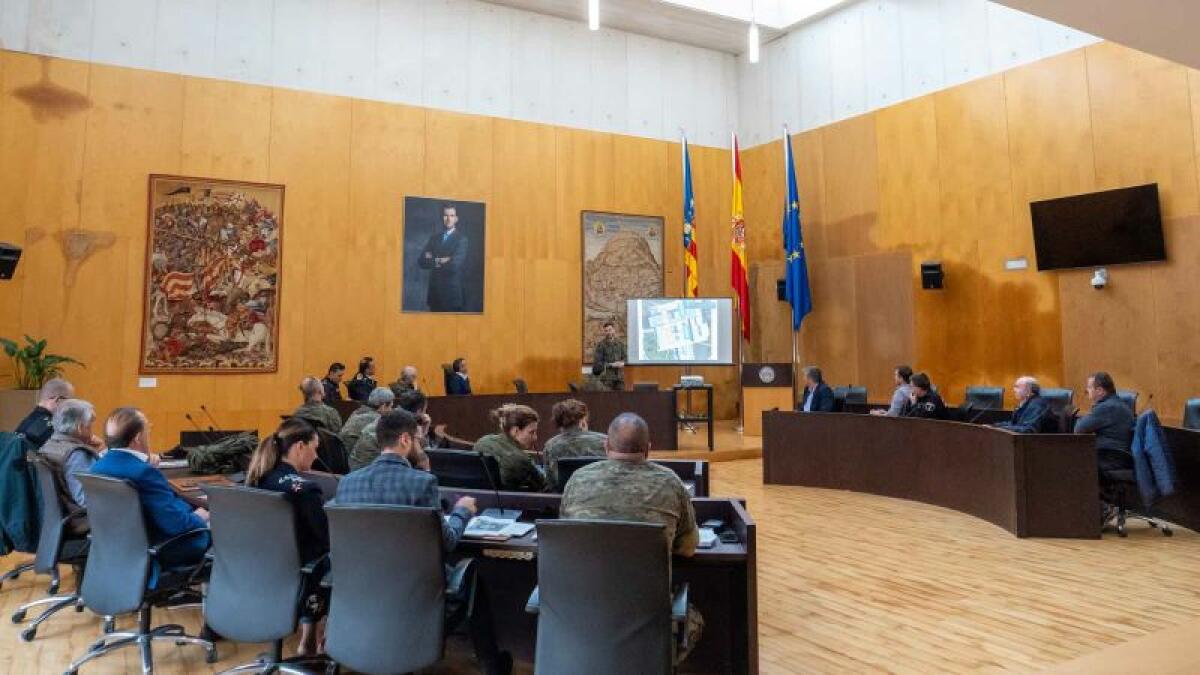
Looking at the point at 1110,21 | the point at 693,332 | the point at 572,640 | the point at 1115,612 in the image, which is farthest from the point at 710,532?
the point at 693,332

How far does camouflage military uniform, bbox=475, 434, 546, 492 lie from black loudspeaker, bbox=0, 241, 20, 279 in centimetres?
678

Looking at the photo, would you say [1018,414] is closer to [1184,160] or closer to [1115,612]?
[1115,612]

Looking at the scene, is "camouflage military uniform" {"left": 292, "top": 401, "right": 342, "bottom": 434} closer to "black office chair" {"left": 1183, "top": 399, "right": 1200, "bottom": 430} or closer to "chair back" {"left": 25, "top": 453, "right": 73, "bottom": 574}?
"chair back" {"left": 25, "top": 453, "right": 73, "bottom": 574}

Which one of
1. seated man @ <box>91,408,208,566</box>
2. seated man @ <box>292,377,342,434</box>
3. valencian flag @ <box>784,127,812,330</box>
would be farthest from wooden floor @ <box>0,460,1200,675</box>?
valencian flag @ <box>784,127,812,330</box>

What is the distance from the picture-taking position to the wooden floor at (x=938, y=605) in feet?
11.1

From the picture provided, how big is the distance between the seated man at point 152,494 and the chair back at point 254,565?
0.49 metres

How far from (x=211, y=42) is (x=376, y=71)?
2177 mm

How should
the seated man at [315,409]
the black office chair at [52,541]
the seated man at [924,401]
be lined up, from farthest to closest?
the seated man at [924,401] < the seated man at [315,409] < the black office chair at [52,541]

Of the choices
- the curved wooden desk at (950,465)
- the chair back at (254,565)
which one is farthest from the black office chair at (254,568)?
the curved wooden desk at (950,465)

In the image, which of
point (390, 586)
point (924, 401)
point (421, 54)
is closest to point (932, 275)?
point (924, 401)

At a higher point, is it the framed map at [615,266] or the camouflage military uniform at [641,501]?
the framed map at [615,266]

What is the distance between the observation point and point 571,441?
4203 millimetres

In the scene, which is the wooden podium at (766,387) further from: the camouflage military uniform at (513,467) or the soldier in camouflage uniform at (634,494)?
the soldier in camouflage uniform at (634,494)

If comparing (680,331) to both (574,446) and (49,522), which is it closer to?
(574,446)
